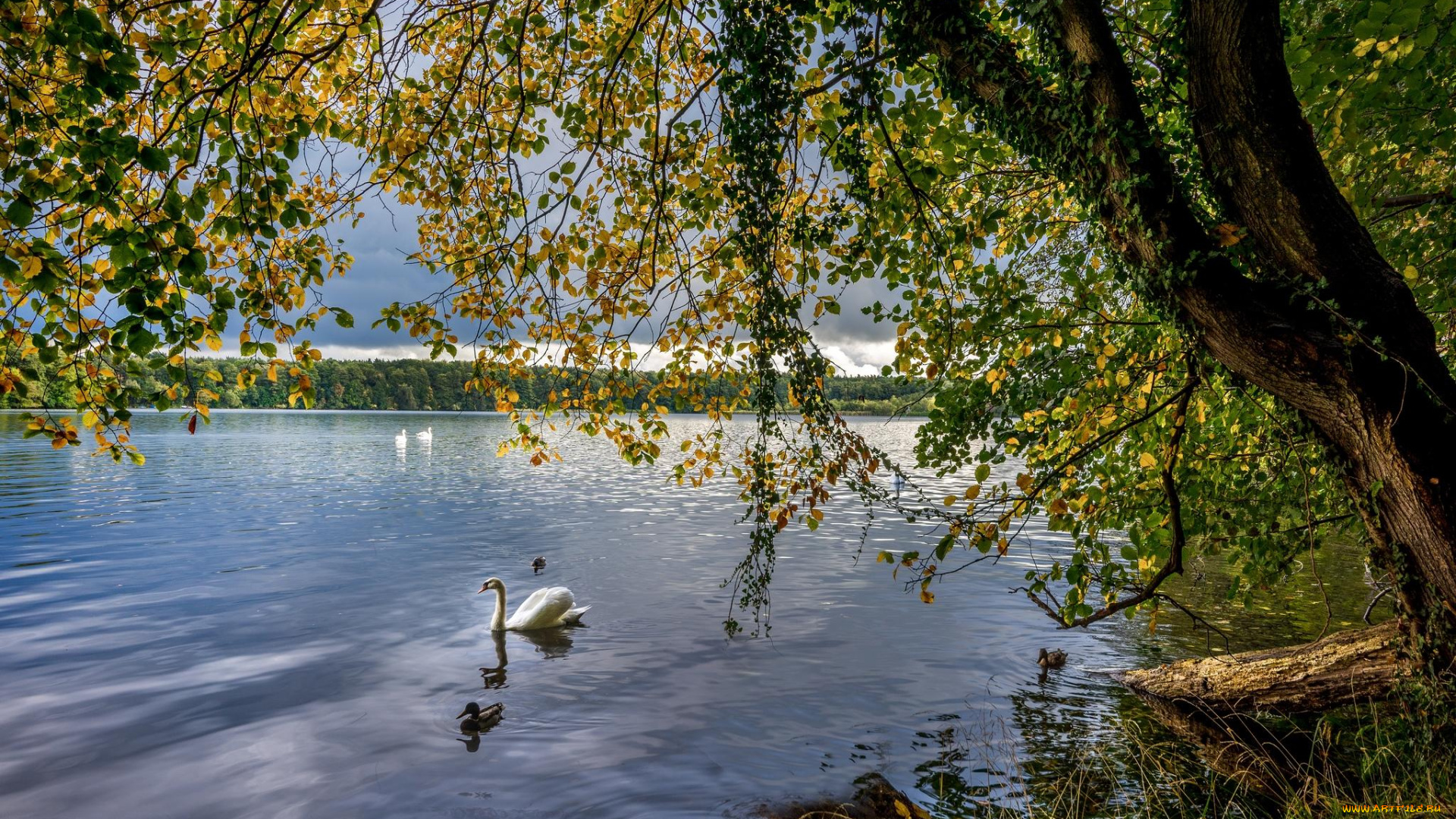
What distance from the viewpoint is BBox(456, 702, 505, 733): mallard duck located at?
10570 millimetres

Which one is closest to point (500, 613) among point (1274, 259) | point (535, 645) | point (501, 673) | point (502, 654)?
point (535, 645)

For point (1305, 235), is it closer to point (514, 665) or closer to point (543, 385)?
point (543, 385)

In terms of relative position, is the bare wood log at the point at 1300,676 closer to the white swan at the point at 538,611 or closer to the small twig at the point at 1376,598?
the small twig at the point at 1376,598

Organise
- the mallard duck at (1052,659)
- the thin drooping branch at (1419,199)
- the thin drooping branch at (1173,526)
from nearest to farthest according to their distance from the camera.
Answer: the thin drooping branch at (1173,526)
the thin drooping branch at (1419,199)
the mallard duck at (1052,659)

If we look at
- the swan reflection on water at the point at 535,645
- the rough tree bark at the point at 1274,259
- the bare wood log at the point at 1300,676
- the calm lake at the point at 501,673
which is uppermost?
the rough tree bark at the point at 1274,259

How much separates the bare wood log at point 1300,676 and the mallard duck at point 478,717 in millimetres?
9348

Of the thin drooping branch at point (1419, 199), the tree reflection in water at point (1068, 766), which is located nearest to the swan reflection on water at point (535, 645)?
the tree reflection in water at point (1068, 766)

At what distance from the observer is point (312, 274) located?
190 inches

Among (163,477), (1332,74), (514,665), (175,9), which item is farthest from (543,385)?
(163,477)

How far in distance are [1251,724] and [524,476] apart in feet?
128

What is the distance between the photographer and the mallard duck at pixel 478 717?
34.7 feet

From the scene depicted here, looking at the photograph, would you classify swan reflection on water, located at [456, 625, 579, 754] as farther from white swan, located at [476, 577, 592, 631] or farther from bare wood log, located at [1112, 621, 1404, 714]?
bare wood log, located at [1112, 621, 1404, 714]

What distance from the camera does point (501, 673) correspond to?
13.3 metres

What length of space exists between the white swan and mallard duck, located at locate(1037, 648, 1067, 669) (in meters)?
9.00
